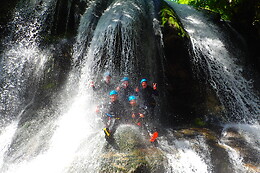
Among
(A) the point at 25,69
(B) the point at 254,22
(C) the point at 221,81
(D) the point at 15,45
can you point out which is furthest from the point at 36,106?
(B) the point at 254,22

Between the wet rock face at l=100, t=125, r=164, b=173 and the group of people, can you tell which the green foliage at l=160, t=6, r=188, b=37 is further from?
the wet rock face at l=100, t=125, r=164, b=173

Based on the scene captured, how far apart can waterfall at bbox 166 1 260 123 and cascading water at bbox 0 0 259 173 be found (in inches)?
43.0

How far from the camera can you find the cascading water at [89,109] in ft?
14.2

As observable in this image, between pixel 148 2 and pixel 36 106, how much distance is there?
7944 millimetres

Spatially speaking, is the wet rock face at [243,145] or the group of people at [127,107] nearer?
the wet rock face at [243,145]

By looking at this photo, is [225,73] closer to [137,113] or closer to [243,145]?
[243,145]

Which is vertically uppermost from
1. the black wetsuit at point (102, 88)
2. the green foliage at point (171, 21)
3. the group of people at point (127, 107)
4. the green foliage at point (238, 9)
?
the green foliage at point (238, 9)

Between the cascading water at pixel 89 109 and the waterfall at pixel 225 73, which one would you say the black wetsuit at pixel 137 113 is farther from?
the waterfall at pixel 225 73

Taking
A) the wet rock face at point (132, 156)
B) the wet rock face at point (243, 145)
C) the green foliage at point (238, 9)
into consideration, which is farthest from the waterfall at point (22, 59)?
the green foliage at point (238, 9)

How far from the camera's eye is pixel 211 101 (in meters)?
8.12

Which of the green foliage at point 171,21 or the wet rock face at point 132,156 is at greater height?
the green foliage at point 171,21

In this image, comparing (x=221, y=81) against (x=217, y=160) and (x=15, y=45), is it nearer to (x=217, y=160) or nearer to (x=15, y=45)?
(x=217, y=160)

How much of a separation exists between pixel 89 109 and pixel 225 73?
605cm

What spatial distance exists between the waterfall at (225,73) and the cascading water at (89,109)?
1092 millimetres
